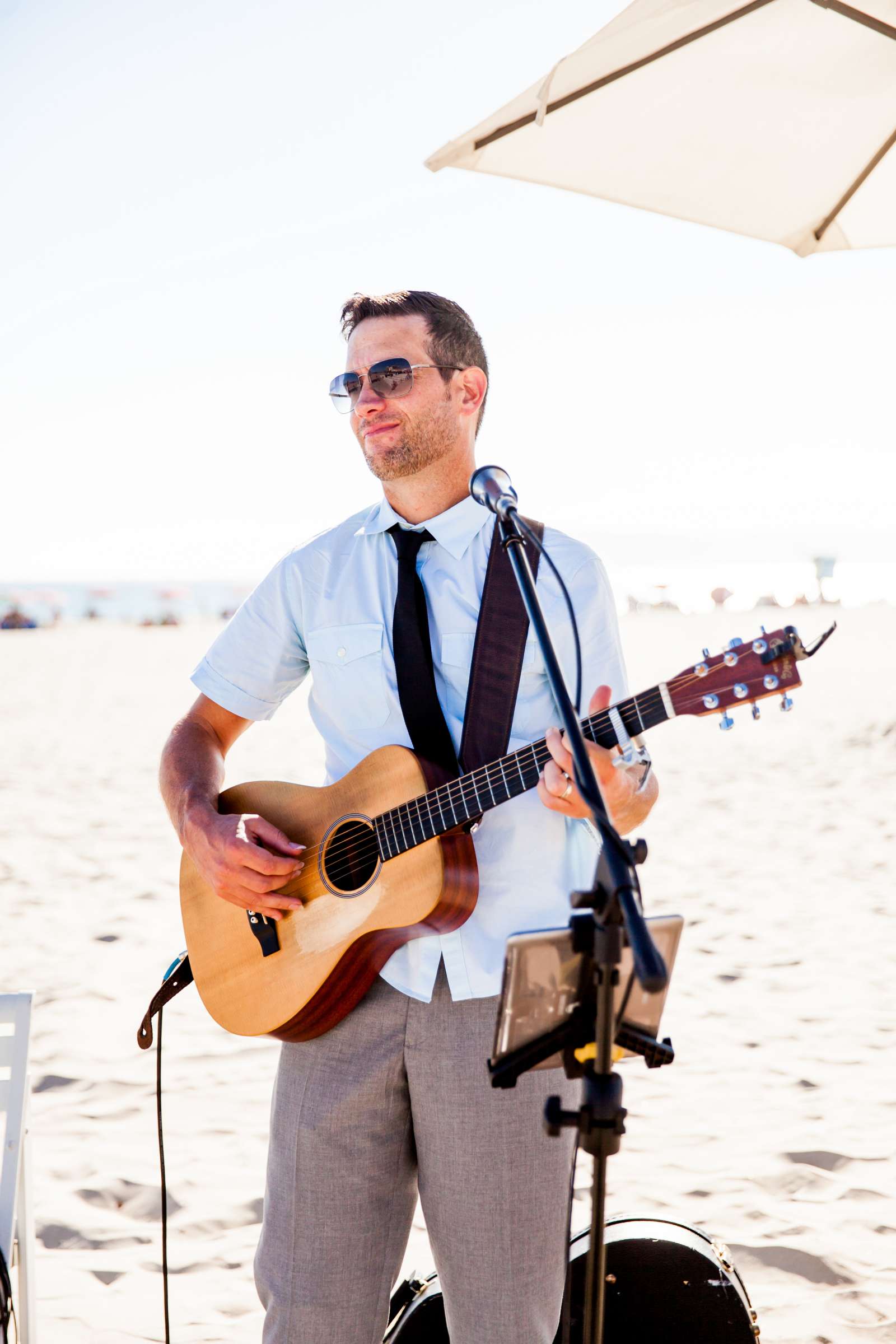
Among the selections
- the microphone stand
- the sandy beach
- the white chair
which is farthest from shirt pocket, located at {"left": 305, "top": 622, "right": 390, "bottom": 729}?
the sandy beach

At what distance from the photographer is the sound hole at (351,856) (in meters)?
2.28

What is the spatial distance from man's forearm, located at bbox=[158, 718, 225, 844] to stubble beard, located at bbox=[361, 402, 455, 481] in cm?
77

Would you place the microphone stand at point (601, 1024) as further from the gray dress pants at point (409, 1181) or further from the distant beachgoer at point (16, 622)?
the distant beachgoer at point (16, 622)

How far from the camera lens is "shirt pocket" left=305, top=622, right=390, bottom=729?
2.33 m

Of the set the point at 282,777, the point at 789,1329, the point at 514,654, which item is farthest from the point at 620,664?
the point at 282,777

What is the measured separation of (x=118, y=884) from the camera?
23.4ft

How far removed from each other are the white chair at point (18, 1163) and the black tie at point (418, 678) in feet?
3.67

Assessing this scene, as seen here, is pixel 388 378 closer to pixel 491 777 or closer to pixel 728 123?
pixel 491 777

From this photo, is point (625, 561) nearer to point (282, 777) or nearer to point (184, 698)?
point (184, 698)

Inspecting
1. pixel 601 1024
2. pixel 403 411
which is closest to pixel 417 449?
pixel 403 411

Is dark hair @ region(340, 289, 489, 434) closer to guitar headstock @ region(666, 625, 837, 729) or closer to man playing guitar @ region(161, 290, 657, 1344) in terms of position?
man playing guitar @ region(161, 290, 657, 1344)

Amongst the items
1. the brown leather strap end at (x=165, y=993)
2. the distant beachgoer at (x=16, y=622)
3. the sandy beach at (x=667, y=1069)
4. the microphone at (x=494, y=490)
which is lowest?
the sandy beach at (x=667, y=1069)

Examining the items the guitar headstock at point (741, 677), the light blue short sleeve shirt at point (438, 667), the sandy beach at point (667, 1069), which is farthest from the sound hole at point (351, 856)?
the sandy beach at point (667, 1069)

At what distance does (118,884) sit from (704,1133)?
4.41m
